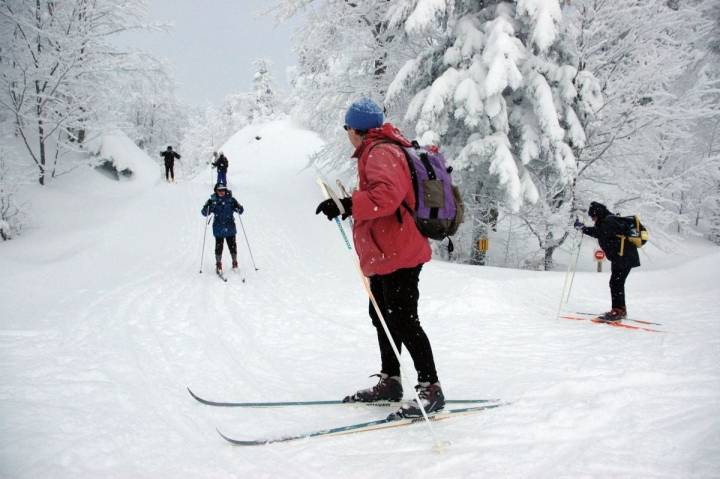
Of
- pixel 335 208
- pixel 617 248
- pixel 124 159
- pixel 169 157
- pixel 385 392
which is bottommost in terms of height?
pixel 385 392

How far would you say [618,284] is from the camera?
6.77 meters

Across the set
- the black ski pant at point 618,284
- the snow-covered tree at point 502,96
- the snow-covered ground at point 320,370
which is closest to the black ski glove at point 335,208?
the snow-covered ground at point 320,370

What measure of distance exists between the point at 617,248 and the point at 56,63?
57.1 ft

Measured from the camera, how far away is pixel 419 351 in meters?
2.98

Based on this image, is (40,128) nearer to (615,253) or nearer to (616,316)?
(615,253)

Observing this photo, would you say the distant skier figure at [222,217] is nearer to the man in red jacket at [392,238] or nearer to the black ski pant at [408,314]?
the man in red jacket at [392,238]

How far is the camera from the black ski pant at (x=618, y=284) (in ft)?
21.8

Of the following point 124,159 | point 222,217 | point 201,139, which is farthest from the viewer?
point 201,139

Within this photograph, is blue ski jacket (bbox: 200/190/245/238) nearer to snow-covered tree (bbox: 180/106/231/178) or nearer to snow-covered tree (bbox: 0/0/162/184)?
snow-covered tree (bbox: 0/0/162/184)

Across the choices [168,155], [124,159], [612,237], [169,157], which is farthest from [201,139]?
[612,237]

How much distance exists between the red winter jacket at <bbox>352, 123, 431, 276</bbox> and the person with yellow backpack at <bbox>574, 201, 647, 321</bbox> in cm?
518

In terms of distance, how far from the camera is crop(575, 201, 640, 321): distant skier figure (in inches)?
262

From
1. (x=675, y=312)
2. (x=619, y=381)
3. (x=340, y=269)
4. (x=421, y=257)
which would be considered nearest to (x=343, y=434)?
(x=421, y=257)

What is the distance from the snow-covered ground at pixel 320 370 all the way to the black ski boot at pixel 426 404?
11cm
